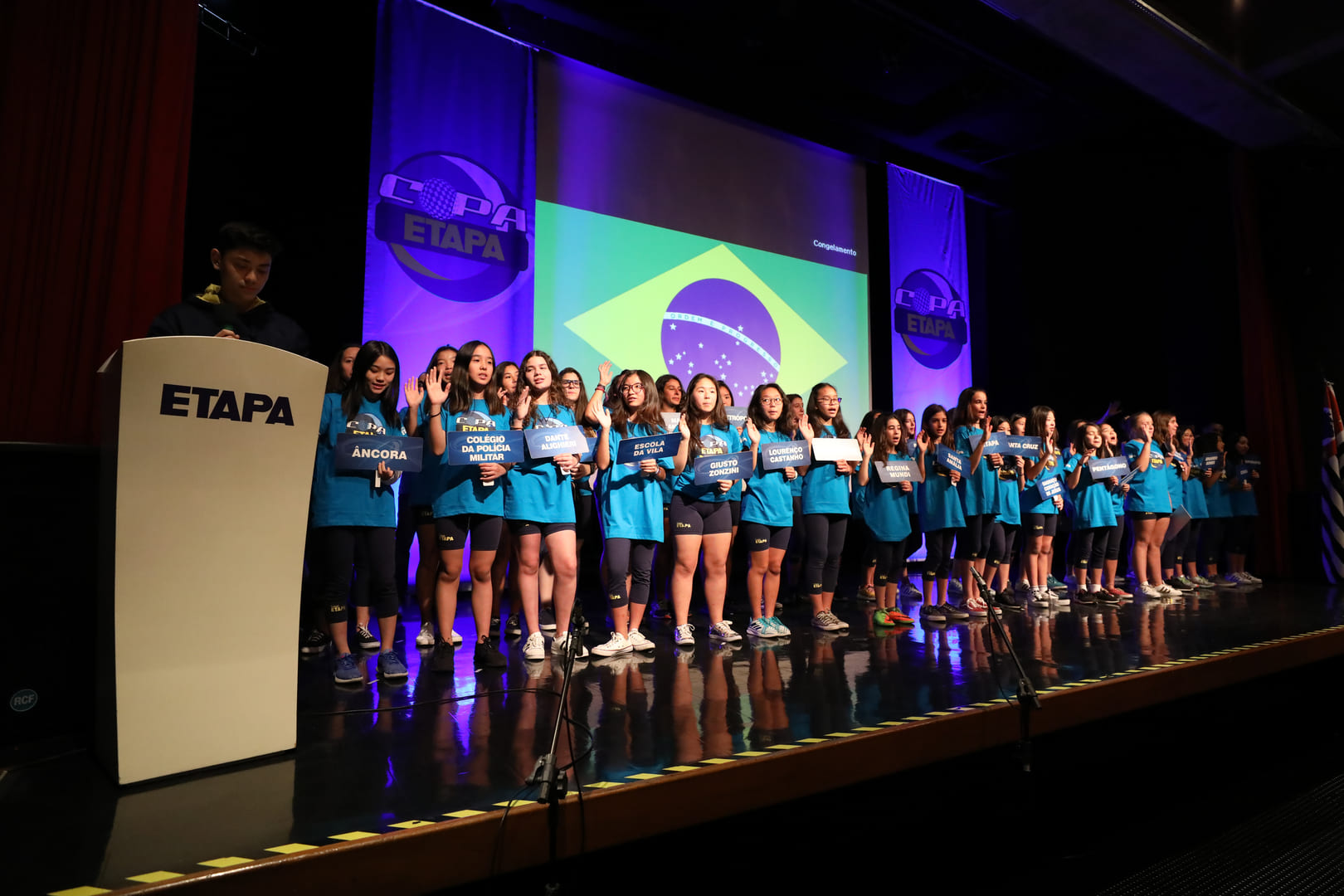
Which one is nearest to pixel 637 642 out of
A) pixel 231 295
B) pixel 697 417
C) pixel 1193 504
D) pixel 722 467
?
pixel 722 467

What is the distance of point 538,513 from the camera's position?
358 centimetres

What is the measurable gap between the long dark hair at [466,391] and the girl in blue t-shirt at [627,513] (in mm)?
535

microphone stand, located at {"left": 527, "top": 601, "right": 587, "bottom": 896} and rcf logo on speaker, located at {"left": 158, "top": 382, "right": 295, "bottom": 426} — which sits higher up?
rcf logo on speaker, located at {"left": 158, "top": 382, "right": 295, "bottom": 426}

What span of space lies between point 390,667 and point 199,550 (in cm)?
150

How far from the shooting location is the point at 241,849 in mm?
1435

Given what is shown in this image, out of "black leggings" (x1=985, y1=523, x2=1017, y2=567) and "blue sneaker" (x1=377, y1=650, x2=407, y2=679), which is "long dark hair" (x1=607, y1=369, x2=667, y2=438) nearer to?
"blue sneaker" (x1=377, y1=650, x2=407, y2=679)

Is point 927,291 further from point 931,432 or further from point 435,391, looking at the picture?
point 435,391

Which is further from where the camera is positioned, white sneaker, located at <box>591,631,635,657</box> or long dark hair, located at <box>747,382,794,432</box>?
long dark hair, located at <box>747,382,794,432</box>

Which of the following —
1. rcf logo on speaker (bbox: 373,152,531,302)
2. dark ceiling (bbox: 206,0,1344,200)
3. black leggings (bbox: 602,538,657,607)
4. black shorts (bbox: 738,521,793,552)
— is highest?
dark ceiling (bbox: 206,0,1344,200)

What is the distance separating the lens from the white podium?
1.72 m

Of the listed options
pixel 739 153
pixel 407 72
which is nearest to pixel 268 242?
pixel 407 72

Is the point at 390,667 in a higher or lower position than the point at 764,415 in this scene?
lower

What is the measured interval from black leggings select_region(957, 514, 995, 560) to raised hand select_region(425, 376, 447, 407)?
3.94 meters

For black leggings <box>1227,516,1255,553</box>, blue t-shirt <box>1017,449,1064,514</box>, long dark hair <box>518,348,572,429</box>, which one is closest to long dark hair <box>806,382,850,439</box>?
long dark hair <box>518,348,572,429</box>
